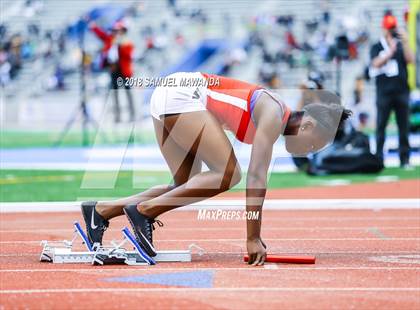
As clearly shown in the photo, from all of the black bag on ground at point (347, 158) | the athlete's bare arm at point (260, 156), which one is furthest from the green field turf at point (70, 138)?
the athlete's bare arm at point (260, 156)

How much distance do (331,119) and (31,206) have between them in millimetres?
5021

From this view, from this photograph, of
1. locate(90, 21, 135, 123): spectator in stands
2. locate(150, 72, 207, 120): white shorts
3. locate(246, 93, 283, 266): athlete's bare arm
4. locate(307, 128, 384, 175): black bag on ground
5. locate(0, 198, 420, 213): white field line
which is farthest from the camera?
locate(90, 21, 135, 123): spectator in stands

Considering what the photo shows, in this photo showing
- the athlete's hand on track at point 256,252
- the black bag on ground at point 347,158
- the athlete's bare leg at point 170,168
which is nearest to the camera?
the athlete's hand on track at point 256,252

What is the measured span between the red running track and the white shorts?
1059mm

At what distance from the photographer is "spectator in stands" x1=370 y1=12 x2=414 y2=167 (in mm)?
15180

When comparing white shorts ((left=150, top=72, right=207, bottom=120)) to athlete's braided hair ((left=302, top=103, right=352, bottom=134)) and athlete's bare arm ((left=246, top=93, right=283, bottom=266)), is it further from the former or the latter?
athlete's braided hair ((left=302, top=103, right=352, bottom=134))

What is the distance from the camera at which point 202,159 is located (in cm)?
676

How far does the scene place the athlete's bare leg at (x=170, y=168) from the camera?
6.95 metres

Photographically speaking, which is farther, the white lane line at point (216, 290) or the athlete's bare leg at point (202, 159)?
the athlete's bare leg at point (202, 159)

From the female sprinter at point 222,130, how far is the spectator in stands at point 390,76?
28.1ft

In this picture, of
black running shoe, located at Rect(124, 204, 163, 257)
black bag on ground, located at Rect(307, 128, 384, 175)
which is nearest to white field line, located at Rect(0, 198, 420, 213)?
black bag on ground, located at Rect(307, 128, 384, 175)

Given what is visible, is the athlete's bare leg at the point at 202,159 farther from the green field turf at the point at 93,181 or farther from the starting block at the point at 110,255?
the green field turf at the point at 93,181

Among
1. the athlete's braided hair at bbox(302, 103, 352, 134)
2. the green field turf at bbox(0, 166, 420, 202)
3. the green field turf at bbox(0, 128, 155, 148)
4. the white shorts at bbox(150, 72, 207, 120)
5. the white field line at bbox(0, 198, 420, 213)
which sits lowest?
the green field turf at bbox(0, 128, 155, 148)

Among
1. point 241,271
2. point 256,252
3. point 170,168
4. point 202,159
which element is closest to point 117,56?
point 170,168
